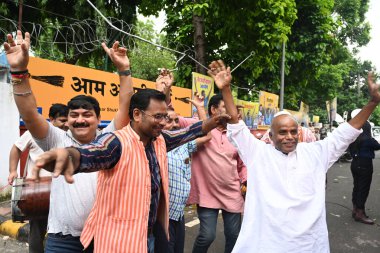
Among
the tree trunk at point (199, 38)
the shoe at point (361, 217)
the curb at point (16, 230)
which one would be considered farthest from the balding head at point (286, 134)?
the tree trunk at point (199, 38)

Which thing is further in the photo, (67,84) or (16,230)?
(67,84)

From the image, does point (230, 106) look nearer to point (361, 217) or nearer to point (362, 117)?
point (362, 117)

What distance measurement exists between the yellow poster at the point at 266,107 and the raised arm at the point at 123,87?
856 centimetres

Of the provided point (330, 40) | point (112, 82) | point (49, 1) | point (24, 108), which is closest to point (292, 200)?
point (24, 108)

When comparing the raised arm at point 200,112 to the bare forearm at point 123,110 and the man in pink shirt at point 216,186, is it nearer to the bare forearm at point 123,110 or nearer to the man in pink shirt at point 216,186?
the man in pink shirt at point 216,186

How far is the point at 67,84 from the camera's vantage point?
5316 millimetres

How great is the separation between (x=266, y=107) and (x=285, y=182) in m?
9.28

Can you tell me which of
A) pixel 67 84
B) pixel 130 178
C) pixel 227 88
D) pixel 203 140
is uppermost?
pixel 67 84

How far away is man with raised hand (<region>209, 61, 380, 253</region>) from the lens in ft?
7.13

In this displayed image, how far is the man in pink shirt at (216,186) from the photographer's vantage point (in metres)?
A: 3.11

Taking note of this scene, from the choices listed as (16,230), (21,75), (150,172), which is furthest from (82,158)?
(16,230)

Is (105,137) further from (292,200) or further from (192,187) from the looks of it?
(192,187)

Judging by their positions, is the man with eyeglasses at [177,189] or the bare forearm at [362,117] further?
the man with eyeglasses at [177,189]

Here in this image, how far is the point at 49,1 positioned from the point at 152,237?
9.48 metres
